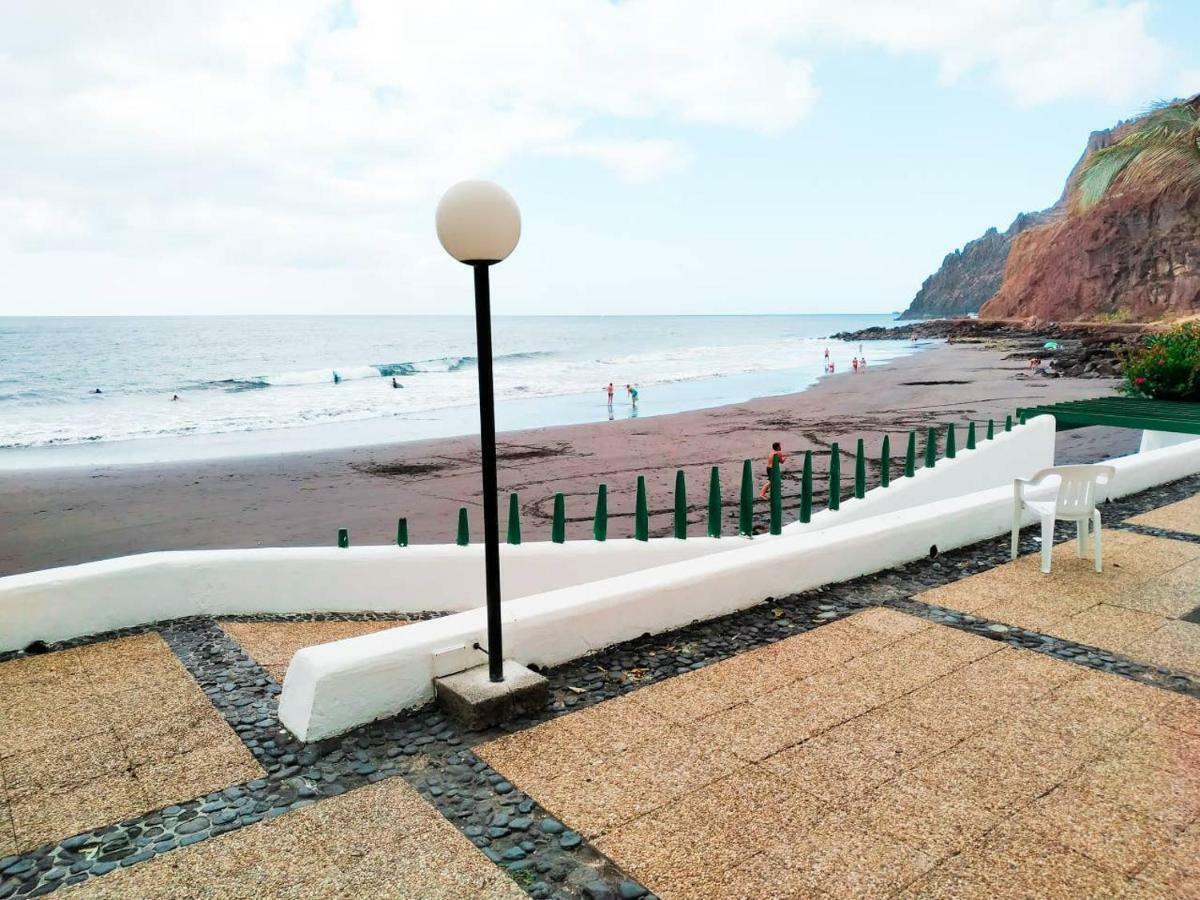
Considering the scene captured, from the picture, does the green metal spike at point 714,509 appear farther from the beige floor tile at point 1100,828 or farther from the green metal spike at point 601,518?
the beige floor tile at point 1100,828

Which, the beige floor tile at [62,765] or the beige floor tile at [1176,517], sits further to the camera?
the beige floor tile at [1176,517]

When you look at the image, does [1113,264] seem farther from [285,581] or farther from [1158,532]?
[285,581]

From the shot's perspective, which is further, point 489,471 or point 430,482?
point 430,482

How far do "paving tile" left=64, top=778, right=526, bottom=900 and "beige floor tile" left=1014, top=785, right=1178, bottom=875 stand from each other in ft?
6.27

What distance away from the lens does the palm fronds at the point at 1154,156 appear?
14.8m

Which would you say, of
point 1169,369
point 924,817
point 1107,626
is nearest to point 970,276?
point 1169,369

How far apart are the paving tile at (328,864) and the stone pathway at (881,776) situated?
44 centimetres

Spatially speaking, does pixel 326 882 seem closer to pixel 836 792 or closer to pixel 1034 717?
pixel 836 792

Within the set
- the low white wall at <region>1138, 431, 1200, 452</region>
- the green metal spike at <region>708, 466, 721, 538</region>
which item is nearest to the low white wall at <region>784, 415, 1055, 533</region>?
the green metal spike at <region>708, 466, 721, 538</region>

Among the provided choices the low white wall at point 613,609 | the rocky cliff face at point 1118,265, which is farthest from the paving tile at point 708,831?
the rocky cliff face at point 1118,265

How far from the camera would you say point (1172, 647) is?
188 inches

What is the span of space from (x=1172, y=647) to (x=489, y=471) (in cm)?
388

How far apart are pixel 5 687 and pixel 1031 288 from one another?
3352 inches

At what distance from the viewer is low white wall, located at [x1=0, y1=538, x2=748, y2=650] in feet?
17.4
